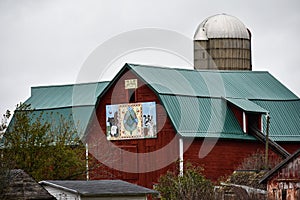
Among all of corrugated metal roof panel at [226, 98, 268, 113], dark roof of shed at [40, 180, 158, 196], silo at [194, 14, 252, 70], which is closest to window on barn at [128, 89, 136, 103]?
corrugated metal roof panel at [226, 98, 268, 113]

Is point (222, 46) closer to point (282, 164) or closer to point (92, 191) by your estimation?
point (282, 164)

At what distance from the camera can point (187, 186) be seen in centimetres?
4841

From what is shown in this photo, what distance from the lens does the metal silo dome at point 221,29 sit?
76.4m

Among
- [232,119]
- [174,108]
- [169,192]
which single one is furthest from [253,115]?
[169,192]

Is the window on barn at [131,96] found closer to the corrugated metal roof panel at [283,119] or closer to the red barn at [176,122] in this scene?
the red barn at [176,122]

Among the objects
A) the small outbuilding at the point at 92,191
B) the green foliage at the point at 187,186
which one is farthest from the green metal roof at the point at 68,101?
the small outbuilding at the point at 92,191

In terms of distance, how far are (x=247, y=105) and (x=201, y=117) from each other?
3.73 m

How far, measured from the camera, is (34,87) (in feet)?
241

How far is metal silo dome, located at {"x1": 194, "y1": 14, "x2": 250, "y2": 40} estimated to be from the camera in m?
76.4

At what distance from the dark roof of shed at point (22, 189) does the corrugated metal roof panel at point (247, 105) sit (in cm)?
2566

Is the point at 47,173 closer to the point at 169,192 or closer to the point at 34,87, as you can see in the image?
the point at 169,192

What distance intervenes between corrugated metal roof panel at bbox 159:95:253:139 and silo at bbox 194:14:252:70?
13.0 meters

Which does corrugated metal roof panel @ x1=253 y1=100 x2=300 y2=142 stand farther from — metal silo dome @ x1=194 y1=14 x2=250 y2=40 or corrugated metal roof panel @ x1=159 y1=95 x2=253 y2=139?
metal silo dome @ x1=194 y1=14 x2=250 y2=40

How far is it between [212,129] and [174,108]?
250 centimetres
